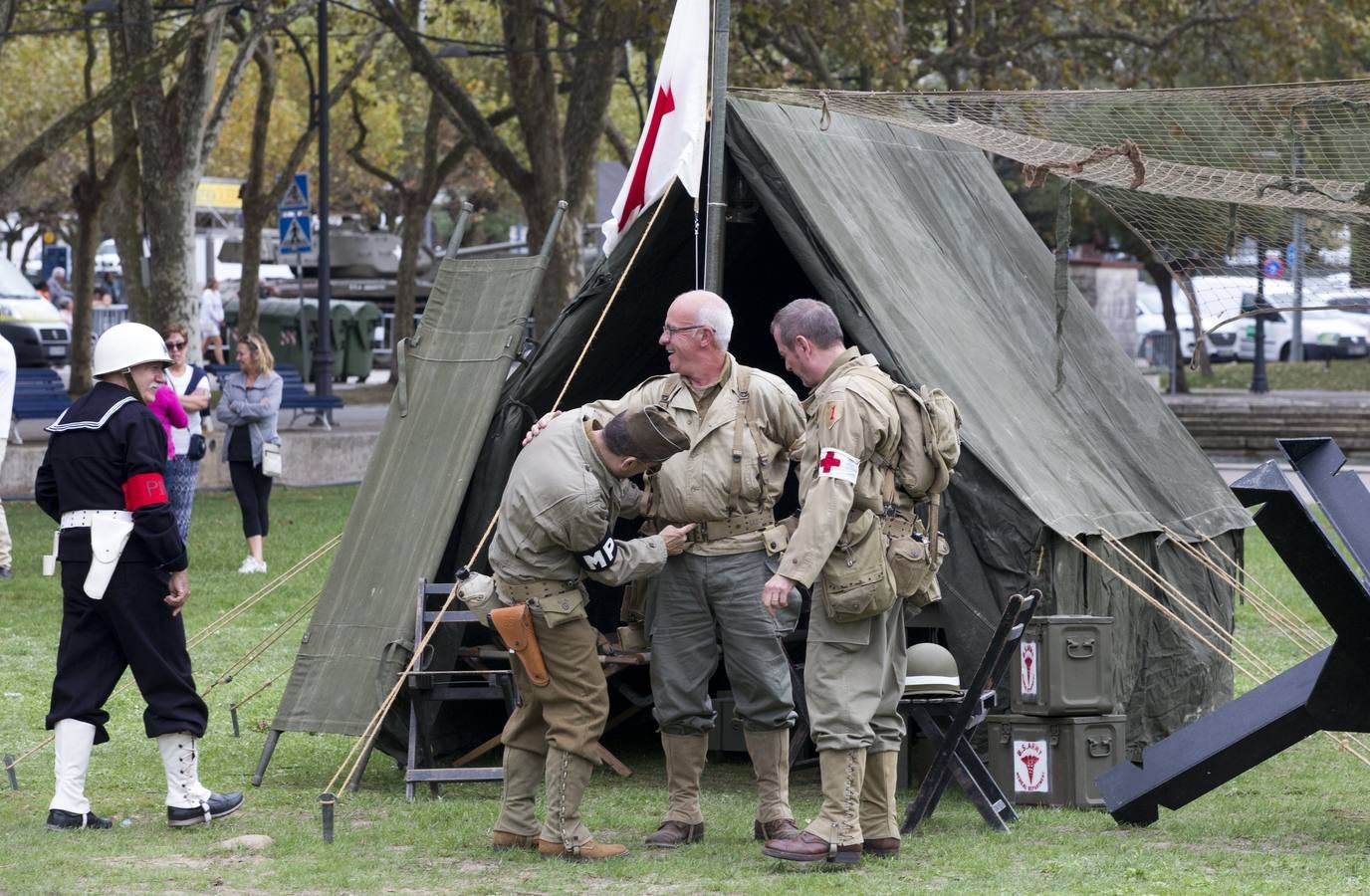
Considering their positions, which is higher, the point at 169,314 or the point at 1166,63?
the point at 1166,63

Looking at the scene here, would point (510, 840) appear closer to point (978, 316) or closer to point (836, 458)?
point (836, 458)

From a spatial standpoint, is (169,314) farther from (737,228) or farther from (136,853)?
(136,853)

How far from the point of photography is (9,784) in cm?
756

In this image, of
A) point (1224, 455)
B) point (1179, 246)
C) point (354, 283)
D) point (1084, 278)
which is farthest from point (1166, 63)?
point (354, 283)

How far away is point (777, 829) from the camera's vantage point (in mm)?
6379

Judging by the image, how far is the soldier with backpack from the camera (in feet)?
19.7

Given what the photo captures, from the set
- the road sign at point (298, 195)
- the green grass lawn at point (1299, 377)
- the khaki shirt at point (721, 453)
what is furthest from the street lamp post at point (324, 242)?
the khaki shirt at point (721, 453)

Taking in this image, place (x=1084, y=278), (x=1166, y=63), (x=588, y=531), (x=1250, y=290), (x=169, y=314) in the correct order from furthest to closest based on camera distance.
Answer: (x=1084, y=278) → (x=1166, y=63) → (x=169, y=314) → (x=1250, y=290) → (x=588, y=531)

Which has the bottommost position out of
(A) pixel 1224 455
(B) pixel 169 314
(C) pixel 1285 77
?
(A) pixel 1224 455

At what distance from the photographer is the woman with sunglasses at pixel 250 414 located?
12648mm

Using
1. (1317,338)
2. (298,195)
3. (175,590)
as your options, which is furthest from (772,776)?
(1317,338)

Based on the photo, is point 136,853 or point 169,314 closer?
point 136,853

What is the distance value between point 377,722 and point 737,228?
294cm

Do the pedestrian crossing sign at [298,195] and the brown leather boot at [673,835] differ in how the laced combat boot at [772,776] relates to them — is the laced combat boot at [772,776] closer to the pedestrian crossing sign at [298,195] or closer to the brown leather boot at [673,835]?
the brown leather boot at [673,835]
